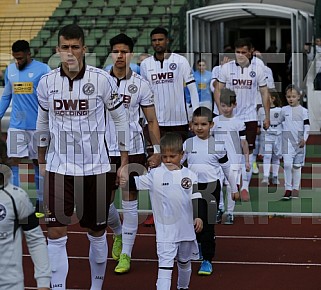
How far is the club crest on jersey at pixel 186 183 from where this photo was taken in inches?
284

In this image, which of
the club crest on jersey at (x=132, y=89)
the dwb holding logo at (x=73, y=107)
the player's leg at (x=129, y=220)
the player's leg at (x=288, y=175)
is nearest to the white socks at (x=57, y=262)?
the dwb holding logo at (x=73, y=107)

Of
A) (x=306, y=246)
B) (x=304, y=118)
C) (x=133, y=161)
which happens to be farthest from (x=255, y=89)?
(x=133, y=161)

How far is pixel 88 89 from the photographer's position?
6879 mm

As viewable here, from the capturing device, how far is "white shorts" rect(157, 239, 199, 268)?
A: 700cm

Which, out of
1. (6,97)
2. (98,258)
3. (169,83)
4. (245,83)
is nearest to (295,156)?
(245,83)

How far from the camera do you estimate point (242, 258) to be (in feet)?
30.1

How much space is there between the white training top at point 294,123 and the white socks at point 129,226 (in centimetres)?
496

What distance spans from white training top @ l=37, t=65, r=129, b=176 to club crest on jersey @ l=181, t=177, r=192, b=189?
2.15 feet

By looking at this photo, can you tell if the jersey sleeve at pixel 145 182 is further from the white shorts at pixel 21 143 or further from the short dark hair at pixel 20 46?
the short dark hair at pixel 20 46

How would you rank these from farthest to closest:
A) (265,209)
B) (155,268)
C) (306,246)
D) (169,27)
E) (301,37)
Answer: (169,27)
(301,37)
(265,209)
(306,246)
(155,268)

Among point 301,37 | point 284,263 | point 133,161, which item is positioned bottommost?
point 284,263

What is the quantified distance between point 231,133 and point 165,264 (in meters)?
4.14

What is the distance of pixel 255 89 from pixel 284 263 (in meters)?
4.11

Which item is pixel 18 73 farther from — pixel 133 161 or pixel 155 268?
pixel 155 268
